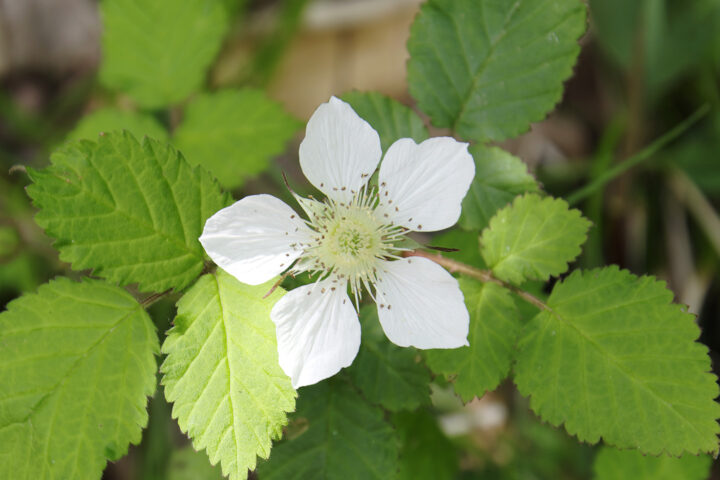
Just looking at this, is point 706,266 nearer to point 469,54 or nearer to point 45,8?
point 469,54

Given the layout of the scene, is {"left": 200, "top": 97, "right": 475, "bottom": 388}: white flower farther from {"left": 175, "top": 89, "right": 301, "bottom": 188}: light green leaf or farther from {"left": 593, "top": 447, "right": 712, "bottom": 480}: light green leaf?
{"left": 593, "top": 447, "right": 712, "bottom": 480}: light green leaf

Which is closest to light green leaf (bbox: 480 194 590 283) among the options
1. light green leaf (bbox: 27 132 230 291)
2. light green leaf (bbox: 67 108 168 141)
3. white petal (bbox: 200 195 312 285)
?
white petal (bbox: 200 195 312 285)

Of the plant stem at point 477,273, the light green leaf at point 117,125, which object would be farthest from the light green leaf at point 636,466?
the light green leaf at point 117,125

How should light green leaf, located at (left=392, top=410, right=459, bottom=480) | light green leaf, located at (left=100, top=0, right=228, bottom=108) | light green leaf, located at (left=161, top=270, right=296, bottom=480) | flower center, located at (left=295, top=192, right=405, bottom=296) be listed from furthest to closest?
light green leaf, located at (left=100, top=0, right=228, bottom=108) < light green leaf, located at (left=392, top=410, right=459, bottom=480) < flower center, located at (left=295, top=192, right=405, bottom=296) < light green leaf, located at (left=161, top=270, right=296, bottom=480)

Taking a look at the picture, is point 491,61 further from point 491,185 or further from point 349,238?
point 349,238

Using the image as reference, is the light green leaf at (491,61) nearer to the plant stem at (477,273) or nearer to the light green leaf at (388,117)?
the light green leaf at (388,117)

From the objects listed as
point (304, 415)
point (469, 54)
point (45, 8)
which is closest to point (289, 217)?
point (304, 415)
